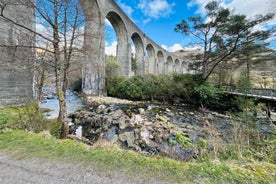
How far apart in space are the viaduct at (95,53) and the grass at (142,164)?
268 cm

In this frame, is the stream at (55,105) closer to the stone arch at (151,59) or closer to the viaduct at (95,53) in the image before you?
the viaduct at (95,53)

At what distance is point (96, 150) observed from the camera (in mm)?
2318

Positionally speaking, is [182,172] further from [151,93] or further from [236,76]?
[236,76]

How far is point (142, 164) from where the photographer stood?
1966 millimetres

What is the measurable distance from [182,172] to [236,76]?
14.8m

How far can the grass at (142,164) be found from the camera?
1664 mm

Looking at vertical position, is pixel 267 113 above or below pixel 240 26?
below

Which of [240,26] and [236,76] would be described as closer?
[240,26]

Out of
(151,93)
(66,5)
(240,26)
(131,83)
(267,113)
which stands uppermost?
(240,26)

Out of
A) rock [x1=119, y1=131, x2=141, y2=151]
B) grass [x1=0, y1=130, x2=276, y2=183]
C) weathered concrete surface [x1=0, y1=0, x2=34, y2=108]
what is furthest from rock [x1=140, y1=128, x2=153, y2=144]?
weathered concrete surface [x1=0, y1=0, x2=34, y2=108]

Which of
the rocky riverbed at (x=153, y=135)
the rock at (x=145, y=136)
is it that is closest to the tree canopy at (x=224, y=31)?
the rocky riverbed at (x=153, y=135)

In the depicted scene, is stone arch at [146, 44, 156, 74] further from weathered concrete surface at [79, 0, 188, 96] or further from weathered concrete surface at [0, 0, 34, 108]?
weathered concrete surface at [0, 0, 34, 108]

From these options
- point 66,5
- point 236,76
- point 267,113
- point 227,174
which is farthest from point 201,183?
point 236,76

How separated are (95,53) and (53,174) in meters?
4.61
